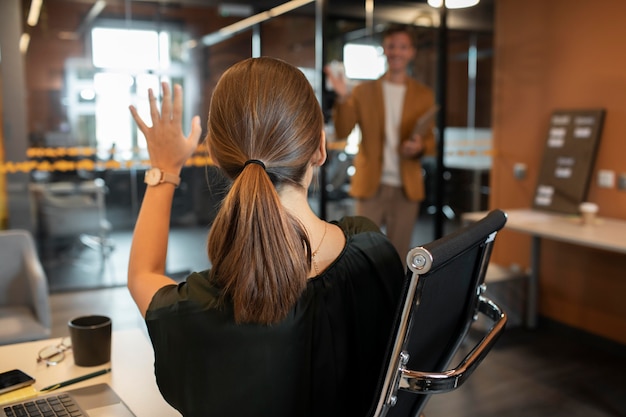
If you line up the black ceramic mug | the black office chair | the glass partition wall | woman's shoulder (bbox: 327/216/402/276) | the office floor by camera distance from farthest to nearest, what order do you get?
the glass partition wall, the office floor, the black ceramic mug, woman's shoulder (bbox: 327/216/402/276), the black office chair

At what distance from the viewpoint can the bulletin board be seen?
157 inches

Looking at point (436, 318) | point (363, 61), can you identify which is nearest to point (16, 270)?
point (436, 318)

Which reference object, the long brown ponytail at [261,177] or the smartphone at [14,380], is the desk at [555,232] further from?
the smartphone at [14,380]

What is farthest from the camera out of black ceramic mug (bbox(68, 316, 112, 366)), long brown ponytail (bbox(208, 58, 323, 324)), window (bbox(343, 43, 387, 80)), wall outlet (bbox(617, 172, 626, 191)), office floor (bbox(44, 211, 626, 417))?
window (bbox(343, 43, 387, 80))

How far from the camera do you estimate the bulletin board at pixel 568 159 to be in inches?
157

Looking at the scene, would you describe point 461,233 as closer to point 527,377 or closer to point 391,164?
point 527,377

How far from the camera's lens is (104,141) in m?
5.00

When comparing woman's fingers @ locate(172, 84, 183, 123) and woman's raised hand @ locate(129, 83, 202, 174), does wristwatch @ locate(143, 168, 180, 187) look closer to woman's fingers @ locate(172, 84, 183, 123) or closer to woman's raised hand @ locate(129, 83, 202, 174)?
woman's raised hand @ locate(129, 83, 202, 174)

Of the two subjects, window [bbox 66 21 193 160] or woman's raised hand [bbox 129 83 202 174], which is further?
window [bbox 66 21 193 160]

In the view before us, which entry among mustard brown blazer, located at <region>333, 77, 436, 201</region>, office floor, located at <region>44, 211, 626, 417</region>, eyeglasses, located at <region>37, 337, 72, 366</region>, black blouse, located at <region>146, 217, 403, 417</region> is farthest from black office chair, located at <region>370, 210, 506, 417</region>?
mustard brown blazer, located at <region>333, 77, 436, 201</region>

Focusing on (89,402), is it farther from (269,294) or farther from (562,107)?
(562,107)

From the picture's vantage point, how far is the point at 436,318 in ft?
3.60

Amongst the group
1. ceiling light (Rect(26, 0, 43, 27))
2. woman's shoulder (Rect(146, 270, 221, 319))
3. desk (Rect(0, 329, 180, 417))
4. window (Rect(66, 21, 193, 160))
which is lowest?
desk (Rect(0, 329, 180, 417))

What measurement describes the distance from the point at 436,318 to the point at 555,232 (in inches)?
107
